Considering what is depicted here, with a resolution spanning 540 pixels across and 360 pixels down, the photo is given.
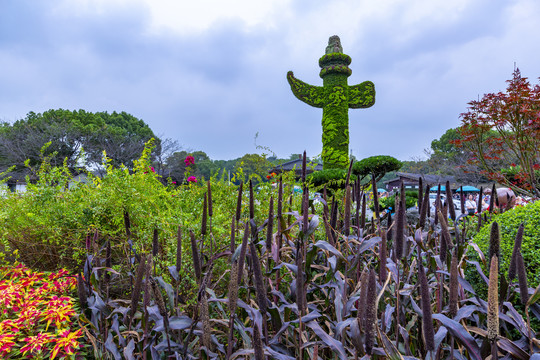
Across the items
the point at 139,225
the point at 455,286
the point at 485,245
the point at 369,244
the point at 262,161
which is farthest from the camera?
the point at 262,161

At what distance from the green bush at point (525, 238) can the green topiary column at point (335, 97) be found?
1138cm

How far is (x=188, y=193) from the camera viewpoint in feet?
11.7

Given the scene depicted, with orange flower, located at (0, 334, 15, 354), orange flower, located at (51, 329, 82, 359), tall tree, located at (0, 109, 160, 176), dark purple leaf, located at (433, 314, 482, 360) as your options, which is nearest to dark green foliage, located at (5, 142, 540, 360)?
dark purple leaf, located at (433, 314, 482, 360)

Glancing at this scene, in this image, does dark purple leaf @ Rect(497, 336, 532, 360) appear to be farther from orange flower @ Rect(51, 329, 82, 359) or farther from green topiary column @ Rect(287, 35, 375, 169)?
green topiary column @ Rect(287, 35, 375, 169)

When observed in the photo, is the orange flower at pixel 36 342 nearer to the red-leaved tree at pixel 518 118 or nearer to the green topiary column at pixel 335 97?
the red-leaved tree at pixel 518 118

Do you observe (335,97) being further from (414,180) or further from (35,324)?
(414,180)

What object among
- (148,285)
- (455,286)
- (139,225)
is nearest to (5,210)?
(139,225)

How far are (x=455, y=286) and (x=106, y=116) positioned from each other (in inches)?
1531

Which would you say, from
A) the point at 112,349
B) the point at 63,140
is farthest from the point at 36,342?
the point at 63,140

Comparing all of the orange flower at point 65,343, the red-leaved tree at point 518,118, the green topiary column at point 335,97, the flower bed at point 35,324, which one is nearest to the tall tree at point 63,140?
the green topiary column at point 335,97

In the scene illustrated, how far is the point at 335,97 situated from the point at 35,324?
44.2 ft

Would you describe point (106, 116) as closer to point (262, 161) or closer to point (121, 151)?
point (121, 151)

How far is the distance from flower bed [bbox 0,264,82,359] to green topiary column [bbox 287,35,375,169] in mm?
12159

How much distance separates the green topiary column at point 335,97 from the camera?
530 inches
